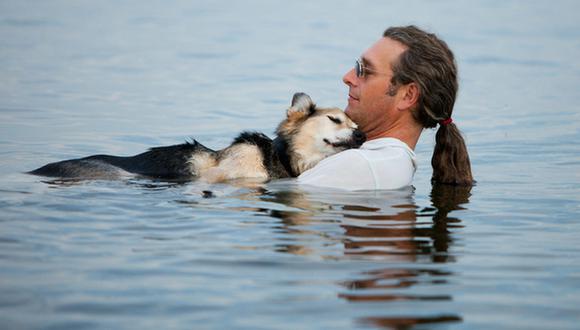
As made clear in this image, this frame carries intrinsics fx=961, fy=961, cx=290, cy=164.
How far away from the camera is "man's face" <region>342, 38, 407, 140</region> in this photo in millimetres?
7664

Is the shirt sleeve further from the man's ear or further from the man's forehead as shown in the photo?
the man's forehead

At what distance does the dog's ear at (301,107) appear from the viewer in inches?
309

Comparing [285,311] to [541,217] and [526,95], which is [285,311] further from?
[526,95]

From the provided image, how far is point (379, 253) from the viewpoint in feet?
19.3

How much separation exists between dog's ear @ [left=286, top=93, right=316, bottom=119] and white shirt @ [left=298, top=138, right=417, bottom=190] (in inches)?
25.5

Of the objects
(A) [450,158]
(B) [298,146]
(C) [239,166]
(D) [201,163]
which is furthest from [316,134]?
(A) [450,158]

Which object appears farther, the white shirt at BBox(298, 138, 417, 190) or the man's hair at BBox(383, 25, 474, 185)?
the man's hair at BBox(383, 25, 474, 185)

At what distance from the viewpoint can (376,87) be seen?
7.70 metres

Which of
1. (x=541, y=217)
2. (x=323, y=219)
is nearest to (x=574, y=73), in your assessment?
(x=541, y=217)

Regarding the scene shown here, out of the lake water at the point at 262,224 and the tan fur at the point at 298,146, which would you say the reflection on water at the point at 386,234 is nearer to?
the lake water at the point at 262,224

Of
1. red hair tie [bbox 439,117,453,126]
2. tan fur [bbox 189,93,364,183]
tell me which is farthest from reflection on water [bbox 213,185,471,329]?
red hair tie [bbox 439,117,453,126]

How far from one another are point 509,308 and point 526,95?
33.8ft

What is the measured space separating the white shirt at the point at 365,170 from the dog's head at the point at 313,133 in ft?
1.11

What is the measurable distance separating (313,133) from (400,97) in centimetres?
76
